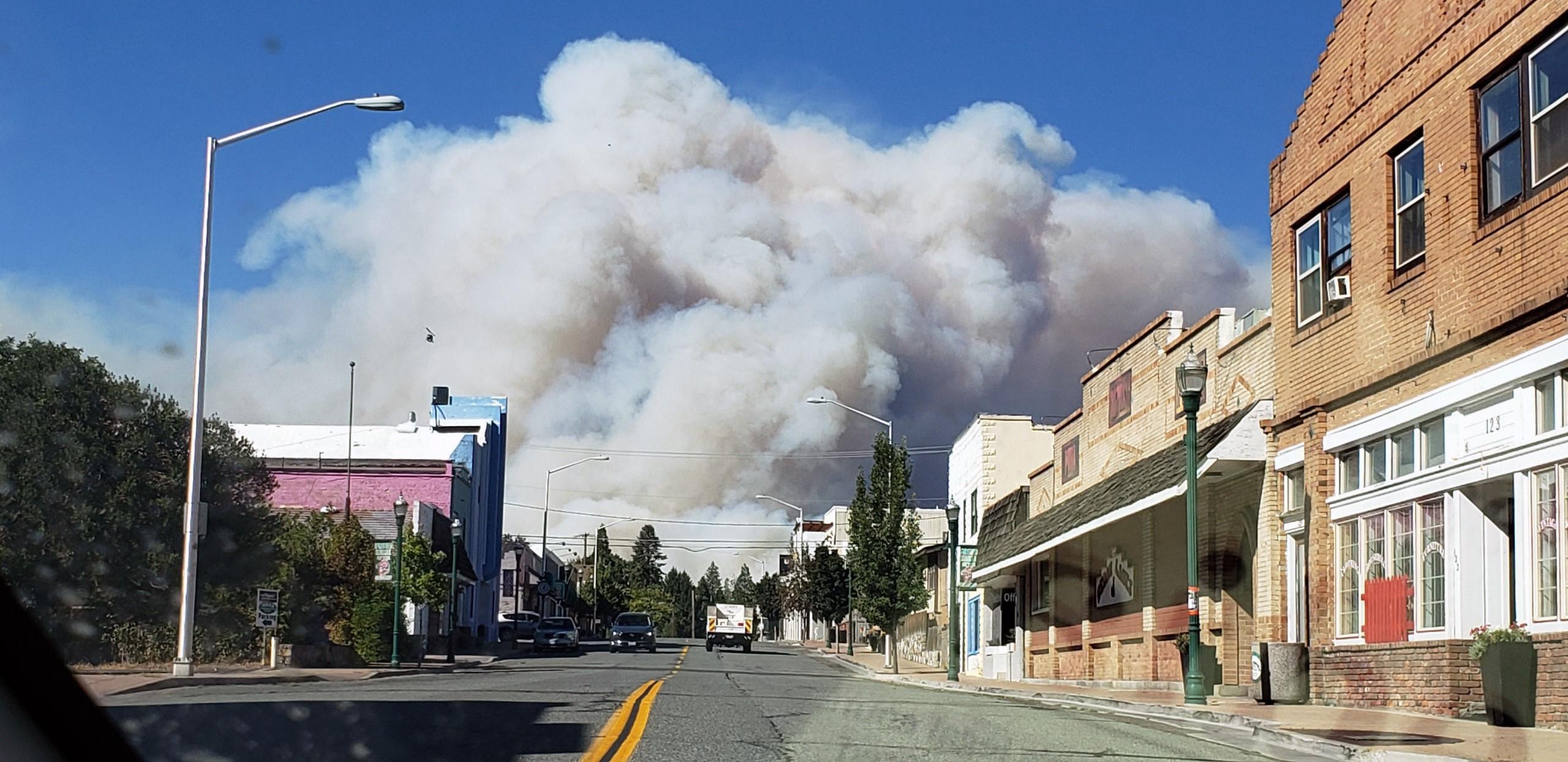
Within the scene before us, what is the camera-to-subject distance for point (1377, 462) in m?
21.4

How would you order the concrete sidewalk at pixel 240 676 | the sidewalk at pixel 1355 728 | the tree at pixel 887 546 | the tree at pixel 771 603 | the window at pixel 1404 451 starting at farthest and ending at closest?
the tree at pixel 771 603 → the tree at pixel 887 546 → the window at pixel 1404 451 → the concrete sidewalk at pixel 240 676 → the sidewalk at pixel 1355 728

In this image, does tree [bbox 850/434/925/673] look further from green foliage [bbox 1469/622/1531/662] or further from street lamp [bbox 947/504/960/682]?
green foliage [bbox 1469/622/1531/662]

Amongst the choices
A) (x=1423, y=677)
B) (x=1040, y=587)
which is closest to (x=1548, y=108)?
(x=1423, y=677)

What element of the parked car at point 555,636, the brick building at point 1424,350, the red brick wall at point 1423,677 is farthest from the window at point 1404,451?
the parked car at point 555,636

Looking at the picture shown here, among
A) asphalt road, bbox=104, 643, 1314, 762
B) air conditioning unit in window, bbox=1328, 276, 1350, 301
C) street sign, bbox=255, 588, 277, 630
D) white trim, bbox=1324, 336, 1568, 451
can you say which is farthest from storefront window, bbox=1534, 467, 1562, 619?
street sign, bbox=255, 588, 277, 630

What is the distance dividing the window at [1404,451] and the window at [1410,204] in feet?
7.57

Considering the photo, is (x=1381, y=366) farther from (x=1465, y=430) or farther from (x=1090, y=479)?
(x=1090, y=479)

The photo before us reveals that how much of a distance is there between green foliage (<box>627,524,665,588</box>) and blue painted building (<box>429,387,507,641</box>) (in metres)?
104

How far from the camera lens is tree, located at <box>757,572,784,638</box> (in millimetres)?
152125

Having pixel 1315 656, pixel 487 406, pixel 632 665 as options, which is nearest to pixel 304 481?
pixel 487 406

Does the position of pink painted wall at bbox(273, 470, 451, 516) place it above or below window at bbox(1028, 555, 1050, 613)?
above

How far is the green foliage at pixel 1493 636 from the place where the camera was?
53.7 feet

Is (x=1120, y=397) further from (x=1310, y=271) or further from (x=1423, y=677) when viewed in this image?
(x=1423, y=677)

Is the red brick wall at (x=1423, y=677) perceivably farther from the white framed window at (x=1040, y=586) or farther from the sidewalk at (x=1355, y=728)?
the white framed window at (x=1040, y=586)
